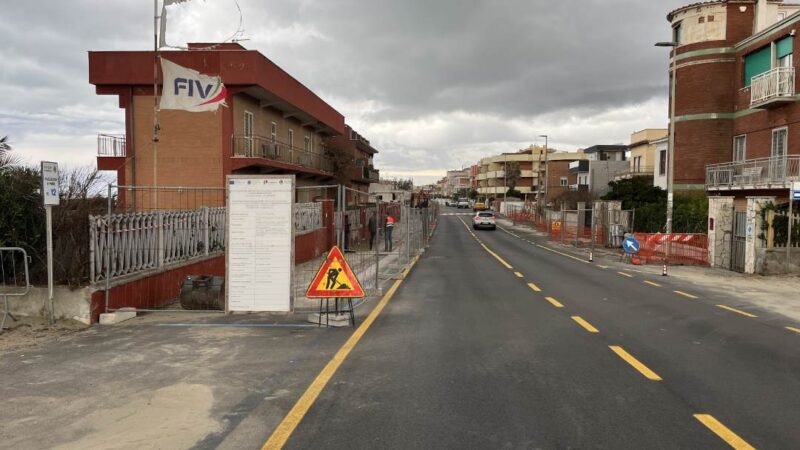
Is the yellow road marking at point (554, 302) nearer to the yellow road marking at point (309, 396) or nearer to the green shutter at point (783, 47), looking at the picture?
the yellow road marking at point (309, 396)

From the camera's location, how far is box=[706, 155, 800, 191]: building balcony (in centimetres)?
2622

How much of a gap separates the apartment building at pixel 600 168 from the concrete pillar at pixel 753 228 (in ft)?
166

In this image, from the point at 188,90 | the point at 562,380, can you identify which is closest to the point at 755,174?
the point at 188,90

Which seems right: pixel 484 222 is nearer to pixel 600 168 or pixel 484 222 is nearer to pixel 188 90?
pixel 600 168

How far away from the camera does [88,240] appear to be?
32.8ft

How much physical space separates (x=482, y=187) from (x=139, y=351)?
447 ft

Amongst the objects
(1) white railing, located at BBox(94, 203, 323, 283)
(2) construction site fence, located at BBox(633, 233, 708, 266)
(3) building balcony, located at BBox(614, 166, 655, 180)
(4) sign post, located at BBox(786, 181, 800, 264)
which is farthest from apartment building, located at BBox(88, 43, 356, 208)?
(3) building balcony, located at BBox(614, 166, 655, 180)

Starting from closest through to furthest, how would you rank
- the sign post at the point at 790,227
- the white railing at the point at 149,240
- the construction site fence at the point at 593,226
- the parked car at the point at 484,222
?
the white railing at the point at 149,240
the sign post at the point at 790,227
the construction site fence at the point at 593,226
the parked car at the point at 484,222

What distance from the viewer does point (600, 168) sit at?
7481 centimetres

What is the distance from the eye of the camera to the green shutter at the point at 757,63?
101 feet

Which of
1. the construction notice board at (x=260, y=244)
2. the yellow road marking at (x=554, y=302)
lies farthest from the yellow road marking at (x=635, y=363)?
the construction notice board at (x=260, y=244)

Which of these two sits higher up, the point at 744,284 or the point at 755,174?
the point at 755,174

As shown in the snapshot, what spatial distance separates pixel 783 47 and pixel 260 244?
30148 millimetres

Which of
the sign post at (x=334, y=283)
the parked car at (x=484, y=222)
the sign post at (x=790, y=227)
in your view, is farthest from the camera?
the parked car at (x=484, y=222)
